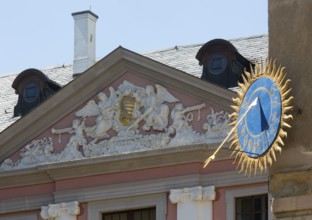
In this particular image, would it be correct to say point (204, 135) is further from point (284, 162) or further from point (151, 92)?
point (284, 162)

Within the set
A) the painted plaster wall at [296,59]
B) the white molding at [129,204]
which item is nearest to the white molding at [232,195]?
the white molding at [129,204]

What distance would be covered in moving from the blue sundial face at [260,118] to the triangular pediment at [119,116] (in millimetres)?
15724

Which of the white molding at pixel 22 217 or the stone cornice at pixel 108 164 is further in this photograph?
the white molding at pixel 22 217

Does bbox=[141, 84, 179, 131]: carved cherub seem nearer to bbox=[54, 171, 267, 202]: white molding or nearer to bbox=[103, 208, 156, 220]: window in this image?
bbox=[54, 171, 267, 202]: white molding

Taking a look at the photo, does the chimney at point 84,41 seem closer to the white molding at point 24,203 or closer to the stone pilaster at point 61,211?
the white molding at point 24,203

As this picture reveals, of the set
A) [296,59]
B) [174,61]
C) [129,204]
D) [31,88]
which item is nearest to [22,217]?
[129,204]

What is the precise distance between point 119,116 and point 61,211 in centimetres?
266

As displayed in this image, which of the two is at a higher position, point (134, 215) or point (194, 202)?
point (194, 202)

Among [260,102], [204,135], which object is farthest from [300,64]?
[204,135]

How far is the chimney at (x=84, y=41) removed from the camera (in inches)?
1818

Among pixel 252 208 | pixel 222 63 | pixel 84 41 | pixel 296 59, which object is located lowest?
pixel 296 59

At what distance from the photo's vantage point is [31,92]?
4425 centimetres

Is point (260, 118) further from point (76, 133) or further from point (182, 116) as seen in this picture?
point (76, 133)

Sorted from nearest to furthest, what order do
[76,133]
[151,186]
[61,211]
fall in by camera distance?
[151,186] → [61,211] → [76,133]
